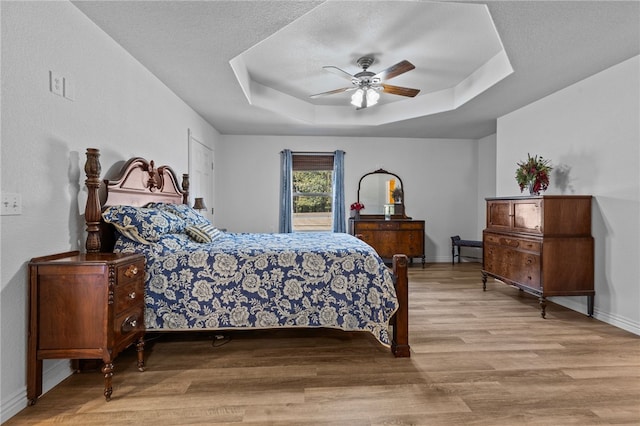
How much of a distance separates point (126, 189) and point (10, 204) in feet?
3.38

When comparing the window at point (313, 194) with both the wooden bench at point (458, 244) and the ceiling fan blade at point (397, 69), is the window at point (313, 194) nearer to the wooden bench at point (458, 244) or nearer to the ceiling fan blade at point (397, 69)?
the wooden bench at point (458, 244)

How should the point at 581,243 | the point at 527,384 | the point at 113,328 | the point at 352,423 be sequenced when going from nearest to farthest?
the point at 352,423 < the point at 113,328 < the point at 527,384 < the point at 581,243

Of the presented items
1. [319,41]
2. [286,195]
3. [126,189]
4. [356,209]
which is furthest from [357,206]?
[126,189]

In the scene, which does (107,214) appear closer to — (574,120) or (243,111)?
(243,111)

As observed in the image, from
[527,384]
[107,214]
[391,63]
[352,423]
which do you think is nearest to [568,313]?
[527,384]

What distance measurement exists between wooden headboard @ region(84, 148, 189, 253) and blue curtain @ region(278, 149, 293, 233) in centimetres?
226

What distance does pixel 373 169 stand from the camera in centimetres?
642

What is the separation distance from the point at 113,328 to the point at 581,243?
13.3 feet

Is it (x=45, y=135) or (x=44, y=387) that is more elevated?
(x=45, y=135)

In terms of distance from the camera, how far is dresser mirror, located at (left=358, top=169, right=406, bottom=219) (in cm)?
641

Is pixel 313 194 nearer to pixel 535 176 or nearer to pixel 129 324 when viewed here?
pixel 535 176

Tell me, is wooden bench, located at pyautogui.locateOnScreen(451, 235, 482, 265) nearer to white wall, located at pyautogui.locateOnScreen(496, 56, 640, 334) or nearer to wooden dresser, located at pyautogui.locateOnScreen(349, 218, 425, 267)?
wooden dresser, located at pyautogui.locateOnScreen(349, 218, 425, 267)

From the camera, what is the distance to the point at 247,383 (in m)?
2.10

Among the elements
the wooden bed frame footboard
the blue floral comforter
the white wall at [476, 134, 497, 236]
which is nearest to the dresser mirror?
the white wall at [476, 134, 497, 236]
